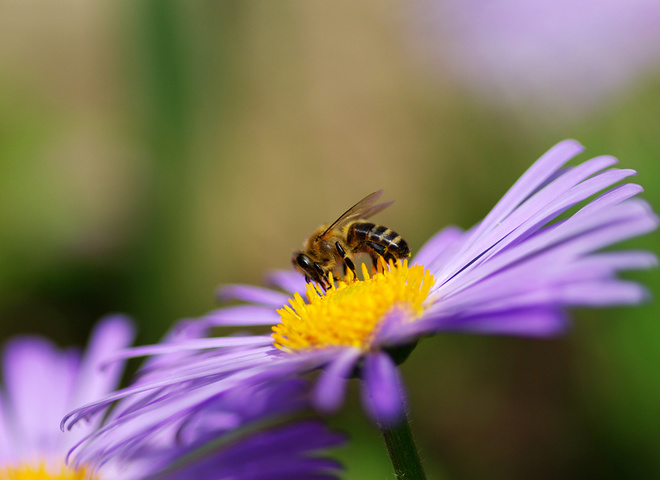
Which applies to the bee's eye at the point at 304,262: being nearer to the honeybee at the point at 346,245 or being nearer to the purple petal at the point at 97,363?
the honeybee at the point at 346,245

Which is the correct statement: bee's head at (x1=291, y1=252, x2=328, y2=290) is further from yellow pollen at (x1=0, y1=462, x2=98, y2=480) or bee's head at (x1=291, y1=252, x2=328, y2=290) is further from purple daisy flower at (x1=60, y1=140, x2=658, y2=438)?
yellow pollen at (x1=0, y1=462, x2=98, y2=480)

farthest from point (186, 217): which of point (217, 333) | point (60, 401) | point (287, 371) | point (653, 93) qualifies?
point (287, 371)

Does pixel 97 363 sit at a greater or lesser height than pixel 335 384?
greater

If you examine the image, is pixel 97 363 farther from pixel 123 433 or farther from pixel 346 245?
pixel 346 245

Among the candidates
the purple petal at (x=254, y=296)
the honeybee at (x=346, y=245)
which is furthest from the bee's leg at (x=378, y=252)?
the purple petal at (x=254, y=296)

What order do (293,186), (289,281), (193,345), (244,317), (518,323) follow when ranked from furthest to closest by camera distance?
(293,186)
(289,281)
(244,317)
(193,345)
(518,323)

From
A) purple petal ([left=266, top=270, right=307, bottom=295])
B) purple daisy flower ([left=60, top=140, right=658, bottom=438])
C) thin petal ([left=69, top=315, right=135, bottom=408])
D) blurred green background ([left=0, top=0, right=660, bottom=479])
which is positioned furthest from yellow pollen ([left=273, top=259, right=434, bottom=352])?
blurred green background ([left=0, top=0, right=660, bottom=479])

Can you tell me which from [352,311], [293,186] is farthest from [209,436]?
[293,186]
